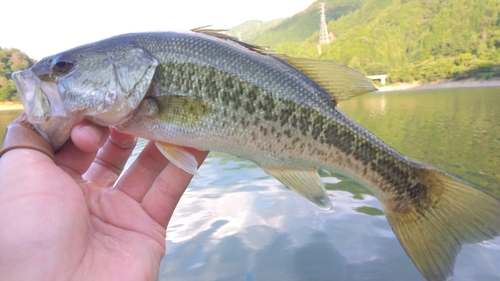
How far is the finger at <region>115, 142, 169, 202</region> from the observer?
3340mm

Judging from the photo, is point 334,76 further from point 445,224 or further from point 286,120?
point 445,224

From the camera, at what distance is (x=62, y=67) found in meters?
2.70

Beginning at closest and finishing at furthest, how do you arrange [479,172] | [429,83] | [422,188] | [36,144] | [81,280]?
[81,280] → [36,144] → [422,188] → [479,172] → [429,83]

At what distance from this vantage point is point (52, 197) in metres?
2.26

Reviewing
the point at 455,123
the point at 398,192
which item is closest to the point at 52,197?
the point at 398,192

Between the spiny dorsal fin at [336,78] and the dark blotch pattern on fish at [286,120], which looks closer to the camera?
the dark blotch pattern on fish at [286,120]

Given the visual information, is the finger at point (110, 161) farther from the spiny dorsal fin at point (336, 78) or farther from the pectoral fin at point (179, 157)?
the spiny dorsal fin at point (336, 78)

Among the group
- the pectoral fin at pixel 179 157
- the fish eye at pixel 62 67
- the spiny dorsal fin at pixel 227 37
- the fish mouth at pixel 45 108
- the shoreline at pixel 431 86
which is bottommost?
the shoreline at pixel 431 86

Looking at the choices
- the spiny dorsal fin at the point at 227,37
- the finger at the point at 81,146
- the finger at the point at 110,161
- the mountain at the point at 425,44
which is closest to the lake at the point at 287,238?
the finger at the point at 110,161

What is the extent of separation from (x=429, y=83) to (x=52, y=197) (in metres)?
85.4

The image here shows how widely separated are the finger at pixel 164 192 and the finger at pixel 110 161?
0.62 metres

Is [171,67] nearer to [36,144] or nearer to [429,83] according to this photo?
[36,144]

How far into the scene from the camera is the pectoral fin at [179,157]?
9.22 feet

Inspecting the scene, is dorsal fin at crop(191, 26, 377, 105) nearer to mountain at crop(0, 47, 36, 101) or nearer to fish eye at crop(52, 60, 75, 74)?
fish eye at crop(52, 60, 75, 74)
